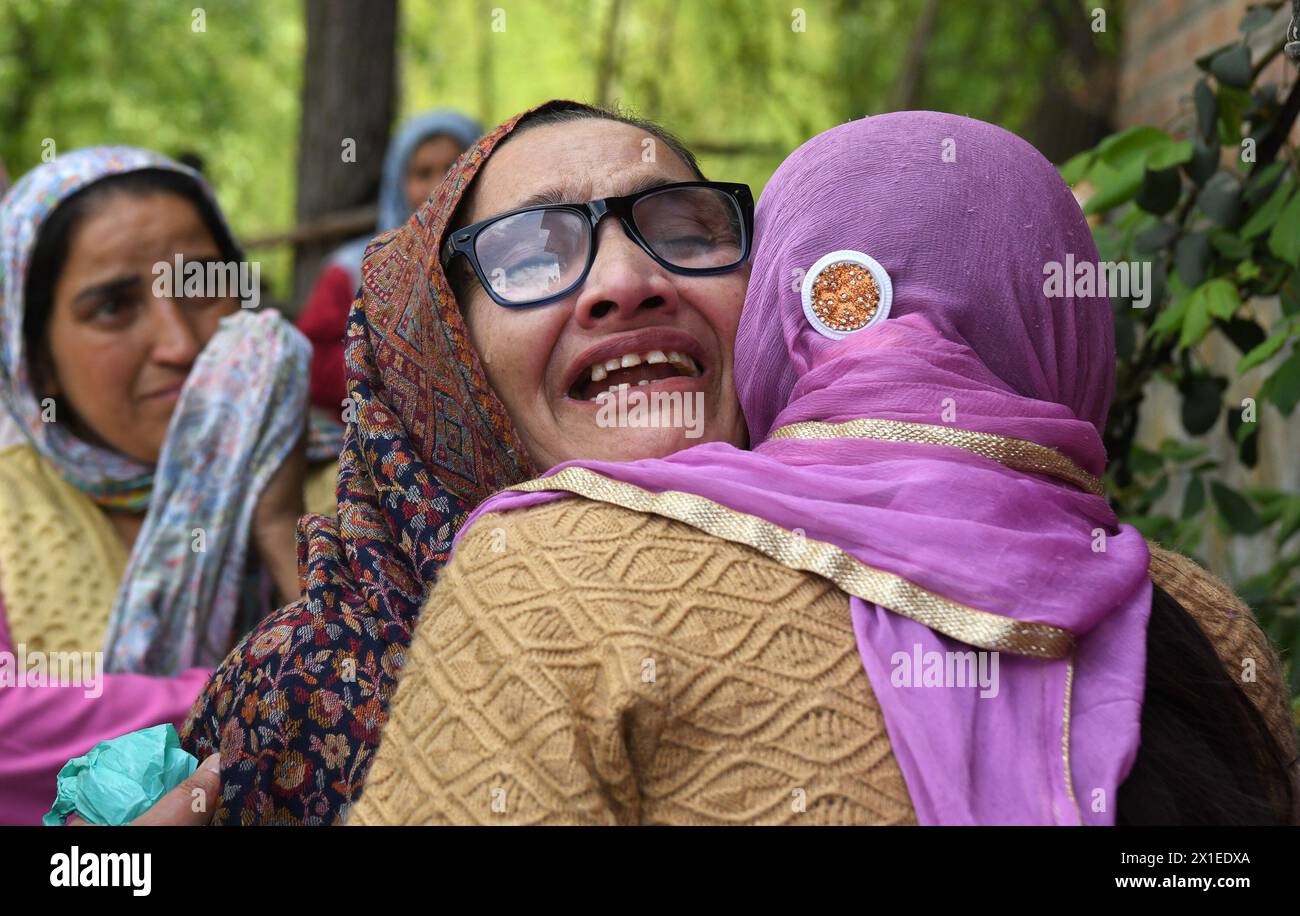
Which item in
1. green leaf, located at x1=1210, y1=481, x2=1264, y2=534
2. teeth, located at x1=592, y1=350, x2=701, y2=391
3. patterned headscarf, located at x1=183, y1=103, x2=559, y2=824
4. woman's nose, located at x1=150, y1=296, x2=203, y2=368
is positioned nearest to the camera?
patterned headscarf, located at x1=183, y1=103, x2=559, y2=824

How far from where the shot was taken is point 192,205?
3.29m

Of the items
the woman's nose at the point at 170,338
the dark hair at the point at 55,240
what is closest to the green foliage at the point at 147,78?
the dark hair at the point at 55,240

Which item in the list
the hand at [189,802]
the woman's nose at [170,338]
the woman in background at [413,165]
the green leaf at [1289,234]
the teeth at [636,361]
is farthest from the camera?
the woman in background at [413,165]

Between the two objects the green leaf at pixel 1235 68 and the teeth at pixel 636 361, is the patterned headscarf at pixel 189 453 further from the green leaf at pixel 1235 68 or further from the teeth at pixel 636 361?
the green leaf at pixel 1235 68

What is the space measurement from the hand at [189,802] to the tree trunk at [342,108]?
16.3 feet

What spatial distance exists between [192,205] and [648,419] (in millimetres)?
1915

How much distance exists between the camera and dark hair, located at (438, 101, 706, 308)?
2.00 meters

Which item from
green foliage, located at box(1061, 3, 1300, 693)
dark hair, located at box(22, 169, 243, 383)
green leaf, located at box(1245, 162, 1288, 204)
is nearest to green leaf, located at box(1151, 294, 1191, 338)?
green foliage, located at box(1061, 3, 1300, 693)

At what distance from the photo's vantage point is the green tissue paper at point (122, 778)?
172cm

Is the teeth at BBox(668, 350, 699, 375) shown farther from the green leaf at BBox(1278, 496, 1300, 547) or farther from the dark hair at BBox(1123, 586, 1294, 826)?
the green leaf at BBox(1278, 496, 1300, 547)

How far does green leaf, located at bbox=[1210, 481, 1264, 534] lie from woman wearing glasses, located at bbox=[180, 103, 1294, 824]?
113 cm
